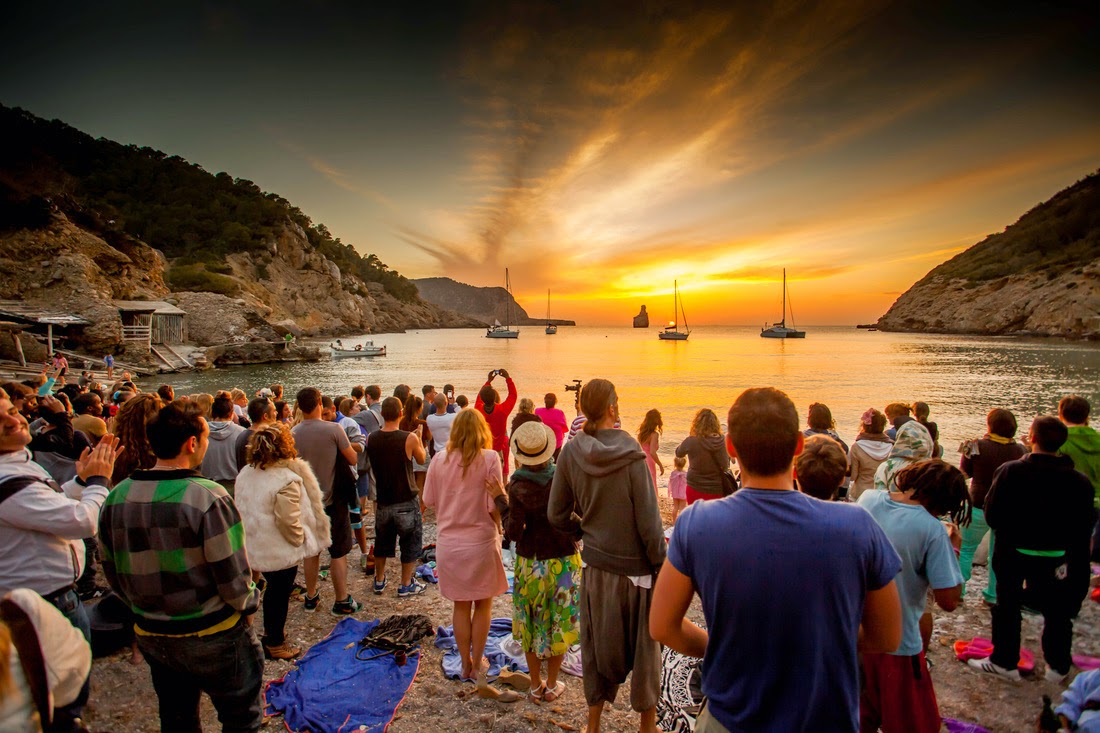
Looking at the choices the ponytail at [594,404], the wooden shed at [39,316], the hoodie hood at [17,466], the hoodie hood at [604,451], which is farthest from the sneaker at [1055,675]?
the wooden shed at [39,316]

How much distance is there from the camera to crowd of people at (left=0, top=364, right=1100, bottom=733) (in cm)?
164

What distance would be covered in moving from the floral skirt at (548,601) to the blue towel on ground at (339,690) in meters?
1.25

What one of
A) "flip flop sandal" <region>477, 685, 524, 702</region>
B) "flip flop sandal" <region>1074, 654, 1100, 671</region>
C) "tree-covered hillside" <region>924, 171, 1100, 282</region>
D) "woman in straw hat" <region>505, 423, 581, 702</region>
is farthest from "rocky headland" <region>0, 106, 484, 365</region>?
"tree-covered hillside" <region>924, 171, 1100, 282</region>

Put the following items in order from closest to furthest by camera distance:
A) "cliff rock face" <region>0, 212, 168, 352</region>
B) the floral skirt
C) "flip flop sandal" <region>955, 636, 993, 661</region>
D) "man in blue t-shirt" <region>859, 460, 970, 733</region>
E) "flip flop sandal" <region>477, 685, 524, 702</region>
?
"man in blue t-shirt" <region>859, 460, 970, 733</region>, the floral skirt, "flip flop sandal" <region>477, 685, 524, 702</region>, "flip flop sandal" <region>955, 636, 993, 661</region>, "cliff rock face" <region>0, 212, 168, 352</region>

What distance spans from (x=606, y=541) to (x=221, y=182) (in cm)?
13227

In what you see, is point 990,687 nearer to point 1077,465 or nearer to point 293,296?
point 1077,465

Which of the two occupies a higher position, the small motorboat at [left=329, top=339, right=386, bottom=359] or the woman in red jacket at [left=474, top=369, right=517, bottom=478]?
the small motorboat at [left=329, top=339, right=386, bottom=359]

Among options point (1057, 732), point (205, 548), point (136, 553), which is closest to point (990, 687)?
point (1057, 732)

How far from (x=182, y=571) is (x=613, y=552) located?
2394mm

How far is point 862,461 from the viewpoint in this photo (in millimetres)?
6059

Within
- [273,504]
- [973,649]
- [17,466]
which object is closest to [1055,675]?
[973,649]

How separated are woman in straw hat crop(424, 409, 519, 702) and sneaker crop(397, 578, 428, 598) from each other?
68.6 inches

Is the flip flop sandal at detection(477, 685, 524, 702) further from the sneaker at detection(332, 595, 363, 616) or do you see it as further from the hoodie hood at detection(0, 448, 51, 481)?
the hoodie hood at detection(0, 448, 51, 481)

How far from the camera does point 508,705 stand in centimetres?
389
